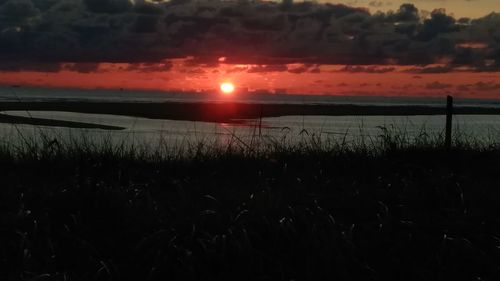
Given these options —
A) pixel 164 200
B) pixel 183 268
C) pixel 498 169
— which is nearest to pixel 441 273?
pixel 183 268

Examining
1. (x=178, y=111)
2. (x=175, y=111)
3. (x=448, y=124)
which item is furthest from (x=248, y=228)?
→ (x=178, y=111)

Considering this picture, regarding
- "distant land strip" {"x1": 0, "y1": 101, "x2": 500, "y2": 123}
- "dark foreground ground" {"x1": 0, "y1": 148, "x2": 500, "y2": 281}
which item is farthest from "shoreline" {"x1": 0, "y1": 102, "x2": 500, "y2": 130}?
"dark foreground ground" {"x1": 0, "y1": 148, "x2": 500, "y2": 281}

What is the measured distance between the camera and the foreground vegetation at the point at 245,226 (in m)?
6.14

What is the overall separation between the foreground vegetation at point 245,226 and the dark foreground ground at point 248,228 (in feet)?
0.05

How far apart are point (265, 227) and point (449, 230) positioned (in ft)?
7.07

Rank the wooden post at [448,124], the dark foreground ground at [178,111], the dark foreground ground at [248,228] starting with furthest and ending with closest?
the dark foreground ground at [178,111], the wooden post at [448,124], the dark foreground ground at [248,228]

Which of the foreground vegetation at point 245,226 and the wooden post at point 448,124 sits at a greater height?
the wooden post at point 448,124

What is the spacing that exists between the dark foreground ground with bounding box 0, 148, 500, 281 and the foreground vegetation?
0.01 metres

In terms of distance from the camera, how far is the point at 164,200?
8.12m

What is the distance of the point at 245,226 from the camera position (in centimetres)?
696

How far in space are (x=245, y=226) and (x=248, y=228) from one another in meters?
0.07

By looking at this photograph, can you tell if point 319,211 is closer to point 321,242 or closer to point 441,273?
point 321,242

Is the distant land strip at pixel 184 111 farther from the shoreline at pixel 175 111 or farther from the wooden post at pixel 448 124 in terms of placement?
the wooden post at pixel 448 124

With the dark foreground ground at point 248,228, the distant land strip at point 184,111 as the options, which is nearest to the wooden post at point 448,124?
the dark foreground ground at point 248,228
